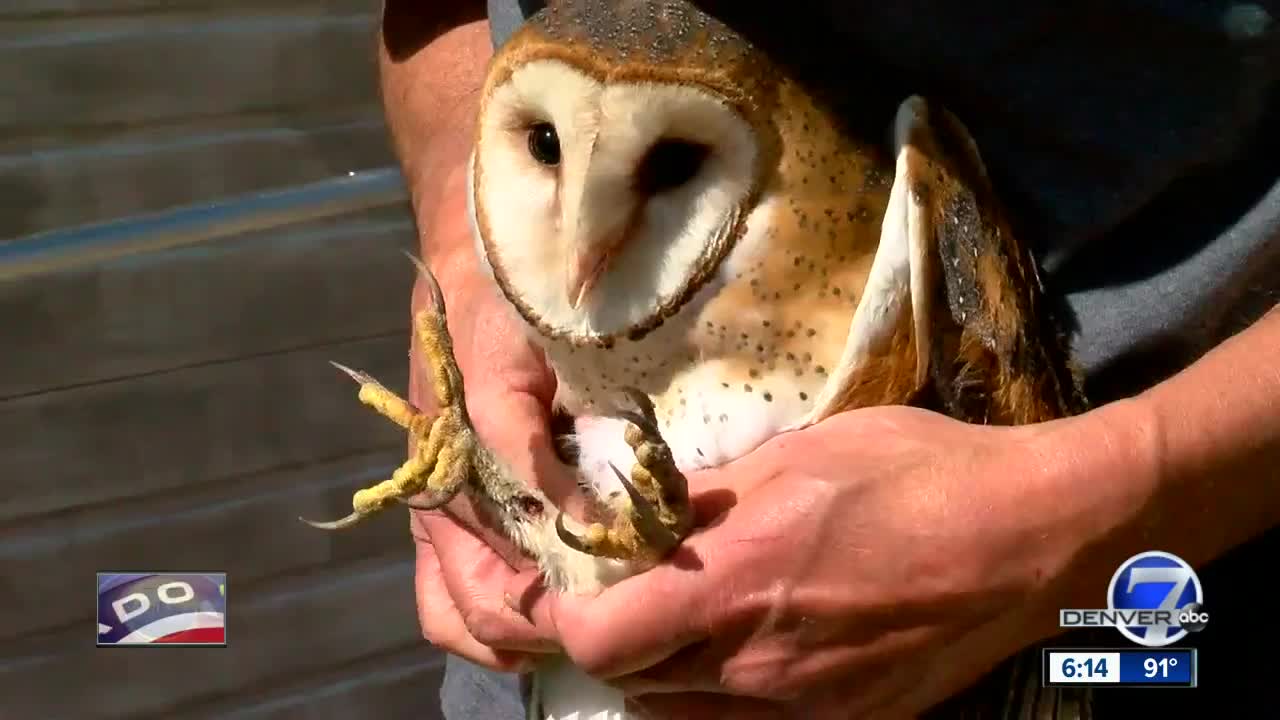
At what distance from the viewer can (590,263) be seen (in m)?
0.71

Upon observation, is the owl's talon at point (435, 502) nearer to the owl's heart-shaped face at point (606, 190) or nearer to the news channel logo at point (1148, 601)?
the owl's heart-shaped face at point (606, 190)

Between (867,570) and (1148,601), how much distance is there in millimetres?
176

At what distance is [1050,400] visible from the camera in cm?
75

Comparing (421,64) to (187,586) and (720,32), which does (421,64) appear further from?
(187,586)

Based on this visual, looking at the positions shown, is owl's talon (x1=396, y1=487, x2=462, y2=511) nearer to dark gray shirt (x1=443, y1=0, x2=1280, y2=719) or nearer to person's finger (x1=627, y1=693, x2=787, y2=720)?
person's finger (x1=627, y1=693, x2=787, y2=720)


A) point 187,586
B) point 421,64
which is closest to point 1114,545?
point 421,64

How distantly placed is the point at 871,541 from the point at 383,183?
1511mm

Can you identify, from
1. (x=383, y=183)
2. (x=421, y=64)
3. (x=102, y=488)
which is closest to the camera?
(x=421, y=64)

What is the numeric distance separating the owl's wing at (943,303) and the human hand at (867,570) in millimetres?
33

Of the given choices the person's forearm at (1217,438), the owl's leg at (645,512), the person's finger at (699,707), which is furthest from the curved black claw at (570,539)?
the person's forearm at (1217,438)

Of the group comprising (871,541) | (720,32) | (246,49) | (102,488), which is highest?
(720,32)

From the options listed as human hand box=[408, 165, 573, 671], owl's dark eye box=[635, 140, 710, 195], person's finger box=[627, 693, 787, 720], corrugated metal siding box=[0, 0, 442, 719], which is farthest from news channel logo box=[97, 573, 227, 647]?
owl's dark eye box=[635, 140, 710, 195]

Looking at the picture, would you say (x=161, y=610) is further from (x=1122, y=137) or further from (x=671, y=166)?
(x=1122, y=137)

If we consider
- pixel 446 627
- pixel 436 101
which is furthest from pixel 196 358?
pixel 446 627
